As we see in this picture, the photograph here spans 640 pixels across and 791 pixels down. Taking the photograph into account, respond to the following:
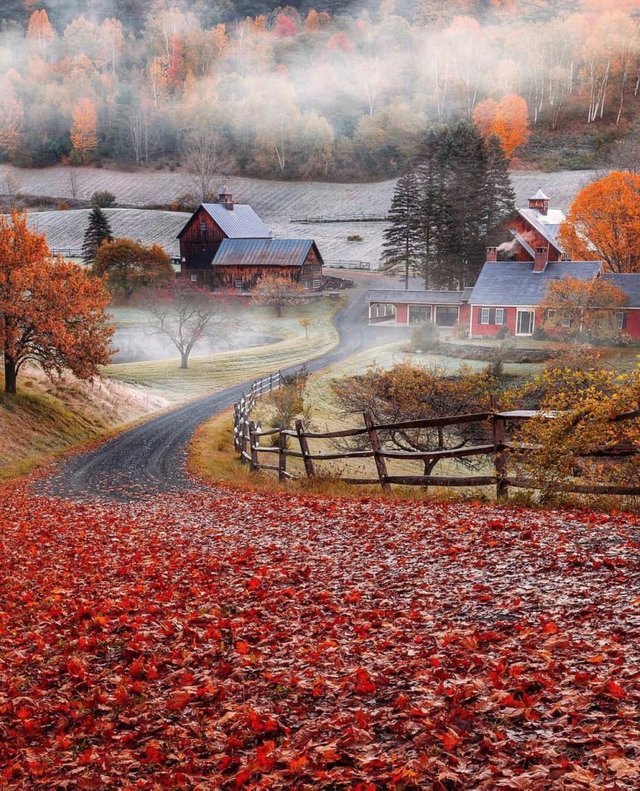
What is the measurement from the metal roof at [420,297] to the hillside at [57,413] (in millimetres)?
32353

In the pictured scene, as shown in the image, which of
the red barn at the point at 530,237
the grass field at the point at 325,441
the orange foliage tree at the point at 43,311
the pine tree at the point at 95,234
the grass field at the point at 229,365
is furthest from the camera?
the pine tree at the point at 95,234

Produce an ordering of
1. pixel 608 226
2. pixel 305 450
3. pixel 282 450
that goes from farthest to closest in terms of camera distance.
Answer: pixel 608 226 < pixel 282 450 < pixel 305 450

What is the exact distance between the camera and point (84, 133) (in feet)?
488

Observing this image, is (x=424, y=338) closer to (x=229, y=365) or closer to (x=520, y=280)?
(x=520, y=280)

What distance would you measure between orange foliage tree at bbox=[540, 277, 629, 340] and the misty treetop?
855 inches

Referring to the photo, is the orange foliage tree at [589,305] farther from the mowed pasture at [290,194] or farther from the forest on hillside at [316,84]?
the forest on hillside at [316,84]

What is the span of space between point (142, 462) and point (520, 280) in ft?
141

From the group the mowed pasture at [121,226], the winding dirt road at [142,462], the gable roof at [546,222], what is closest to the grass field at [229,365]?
the winding dirt road at [142,462]

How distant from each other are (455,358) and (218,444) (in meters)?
29.6

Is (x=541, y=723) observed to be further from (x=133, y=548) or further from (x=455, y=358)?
(x=455, y=358)

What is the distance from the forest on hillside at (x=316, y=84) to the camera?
13475 cm

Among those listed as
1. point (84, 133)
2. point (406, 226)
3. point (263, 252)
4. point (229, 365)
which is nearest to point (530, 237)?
point (406, 226)

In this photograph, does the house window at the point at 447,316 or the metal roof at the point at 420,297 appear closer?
the metal roof at the point at 420,297

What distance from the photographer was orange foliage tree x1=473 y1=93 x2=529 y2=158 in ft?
421
